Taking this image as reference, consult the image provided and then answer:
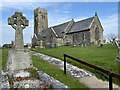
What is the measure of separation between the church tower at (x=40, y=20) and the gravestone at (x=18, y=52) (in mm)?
57560

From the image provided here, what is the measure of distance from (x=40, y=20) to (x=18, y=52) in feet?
196

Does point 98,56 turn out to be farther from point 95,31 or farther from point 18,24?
point 95,31

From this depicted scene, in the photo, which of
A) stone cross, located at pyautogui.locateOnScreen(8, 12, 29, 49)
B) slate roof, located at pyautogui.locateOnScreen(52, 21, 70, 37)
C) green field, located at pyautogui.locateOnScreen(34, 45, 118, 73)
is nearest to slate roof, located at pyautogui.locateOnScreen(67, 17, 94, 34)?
slate roof, located at pyautogui.locateOnScreen(52, 21, 70, 37)

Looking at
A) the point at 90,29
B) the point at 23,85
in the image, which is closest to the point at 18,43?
the point at 23,85

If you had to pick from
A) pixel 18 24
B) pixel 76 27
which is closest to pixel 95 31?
pixel 76 27

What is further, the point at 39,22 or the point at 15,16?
the point at 39,22

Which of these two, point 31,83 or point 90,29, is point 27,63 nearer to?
point 31,83

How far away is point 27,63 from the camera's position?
32.3 ft

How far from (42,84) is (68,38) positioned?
48.8m

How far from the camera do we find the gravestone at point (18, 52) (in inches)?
376

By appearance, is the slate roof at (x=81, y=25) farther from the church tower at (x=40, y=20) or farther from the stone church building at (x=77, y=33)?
the church tower at (x=40, y=20)

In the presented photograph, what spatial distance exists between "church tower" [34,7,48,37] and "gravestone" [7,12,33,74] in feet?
Result: 189

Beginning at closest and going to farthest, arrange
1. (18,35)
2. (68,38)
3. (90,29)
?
(18,35) → (90,29) → (68,38)

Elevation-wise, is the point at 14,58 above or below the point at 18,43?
below
